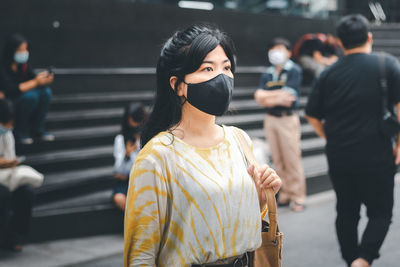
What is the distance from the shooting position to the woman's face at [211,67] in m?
2.11

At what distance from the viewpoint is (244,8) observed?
39.2 feet

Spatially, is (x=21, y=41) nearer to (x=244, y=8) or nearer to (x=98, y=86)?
(x=98, y=86)

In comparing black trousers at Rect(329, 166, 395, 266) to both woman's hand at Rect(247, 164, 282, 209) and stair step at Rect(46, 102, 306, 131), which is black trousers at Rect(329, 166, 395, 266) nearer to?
woman's hand at Rect(247, 164, 282, 209)

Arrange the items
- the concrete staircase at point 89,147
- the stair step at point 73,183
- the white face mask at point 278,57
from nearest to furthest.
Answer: the concrete staircase at point 89,147 → the stair step at point 73,183 → the white face mask at point 278,57

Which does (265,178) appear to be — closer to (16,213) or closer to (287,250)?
(287,250)

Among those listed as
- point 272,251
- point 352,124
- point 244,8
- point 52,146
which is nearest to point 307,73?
point 244,8

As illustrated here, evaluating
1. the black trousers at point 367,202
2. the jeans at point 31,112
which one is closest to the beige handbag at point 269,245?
the black trousers at point 367,202

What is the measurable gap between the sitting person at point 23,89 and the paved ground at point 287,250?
1649 millimetres

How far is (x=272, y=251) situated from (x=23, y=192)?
334 cm

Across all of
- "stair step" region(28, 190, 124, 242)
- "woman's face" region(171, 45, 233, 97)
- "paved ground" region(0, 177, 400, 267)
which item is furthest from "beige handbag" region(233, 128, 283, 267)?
"stair step" region(28, 190, 124, 242)

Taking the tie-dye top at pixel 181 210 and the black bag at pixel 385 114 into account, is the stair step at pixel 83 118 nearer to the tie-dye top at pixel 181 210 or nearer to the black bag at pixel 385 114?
the black bag at pixel 385 114

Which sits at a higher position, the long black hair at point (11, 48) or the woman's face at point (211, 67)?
the woman's face at point (211, 67)

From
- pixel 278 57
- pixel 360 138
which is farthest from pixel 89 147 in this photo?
pixel 360 138

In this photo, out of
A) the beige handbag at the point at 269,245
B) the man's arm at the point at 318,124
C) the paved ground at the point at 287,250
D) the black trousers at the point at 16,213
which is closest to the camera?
the beige handbag at the point at 269,245
